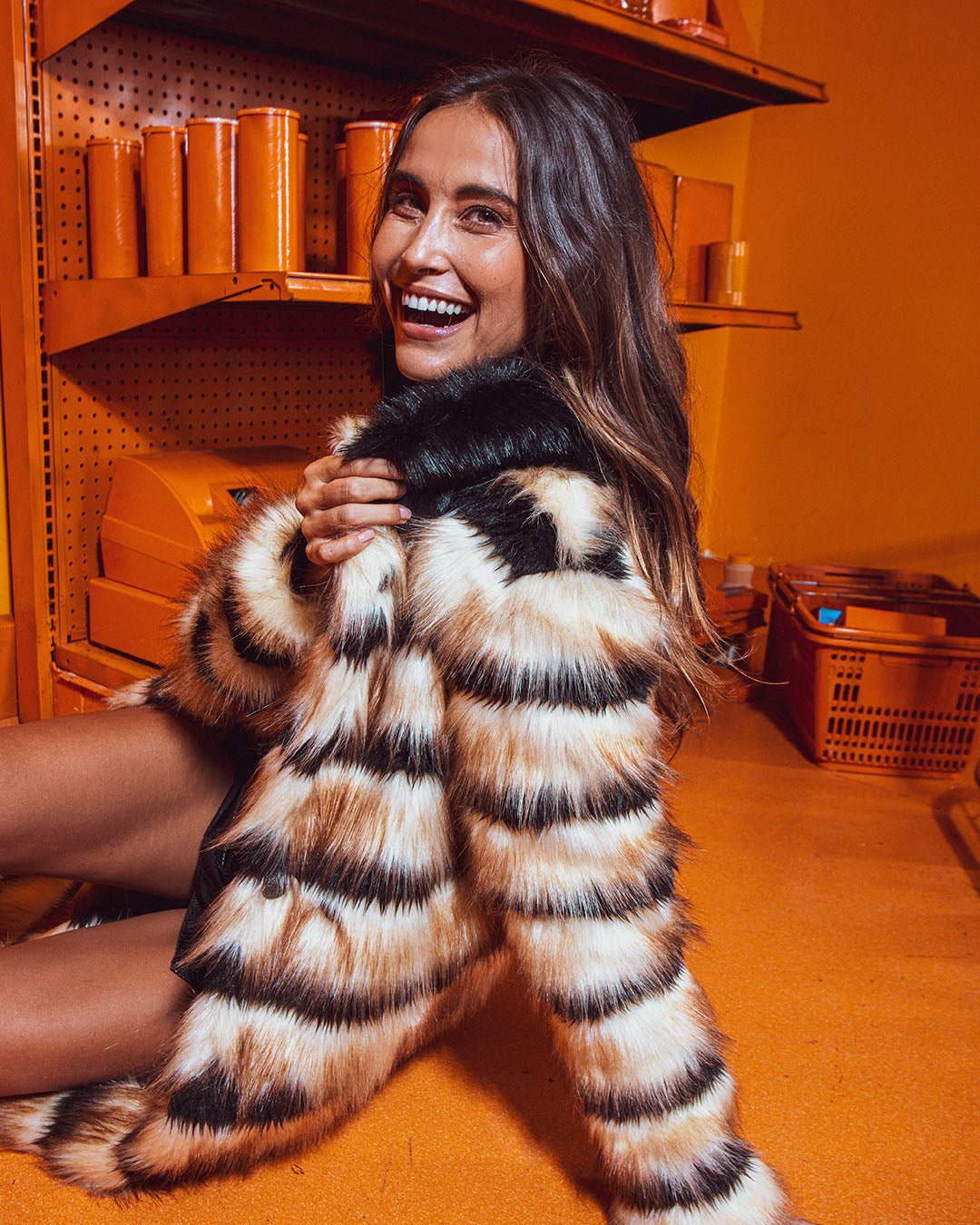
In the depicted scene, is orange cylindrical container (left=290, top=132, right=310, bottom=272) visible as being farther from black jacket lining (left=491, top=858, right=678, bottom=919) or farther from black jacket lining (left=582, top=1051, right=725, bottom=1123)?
black jacket lining (left=582, top=1051, right=725, bottom=1123)

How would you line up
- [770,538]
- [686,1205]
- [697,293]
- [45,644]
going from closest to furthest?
Result: [686,1205] < [45,644] < [697,293] < [770,538]

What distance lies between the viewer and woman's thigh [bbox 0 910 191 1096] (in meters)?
1.11

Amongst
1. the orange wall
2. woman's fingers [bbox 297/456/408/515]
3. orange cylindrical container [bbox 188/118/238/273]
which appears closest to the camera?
woman's fingers [bbox 297/456/408/515]

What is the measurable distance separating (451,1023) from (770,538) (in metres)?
3.14

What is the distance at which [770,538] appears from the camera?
4.13 metres

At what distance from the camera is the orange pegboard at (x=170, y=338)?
2125mm

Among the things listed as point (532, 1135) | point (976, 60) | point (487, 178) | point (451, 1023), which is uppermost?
point (976, 60)

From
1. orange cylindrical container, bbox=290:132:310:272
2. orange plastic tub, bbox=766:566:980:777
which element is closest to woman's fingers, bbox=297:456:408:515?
orange cylindrical container, bbox=290:132:310:272

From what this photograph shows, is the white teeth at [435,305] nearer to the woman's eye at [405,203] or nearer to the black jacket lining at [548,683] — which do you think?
the woman's eye at [405,203]

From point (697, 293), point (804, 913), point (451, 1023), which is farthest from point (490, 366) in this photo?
point (697, 293)

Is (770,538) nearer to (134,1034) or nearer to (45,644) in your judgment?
(45,644)

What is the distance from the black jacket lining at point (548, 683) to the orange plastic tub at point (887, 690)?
1590 mm


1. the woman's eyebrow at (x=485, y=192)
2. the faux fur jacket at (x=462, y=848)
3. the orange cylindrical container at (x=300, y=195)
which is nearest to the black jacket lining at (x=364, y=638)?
the faux fur jacket at (x=462, y=848)

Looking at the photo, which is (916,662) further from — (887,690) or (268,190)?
(268,190)
